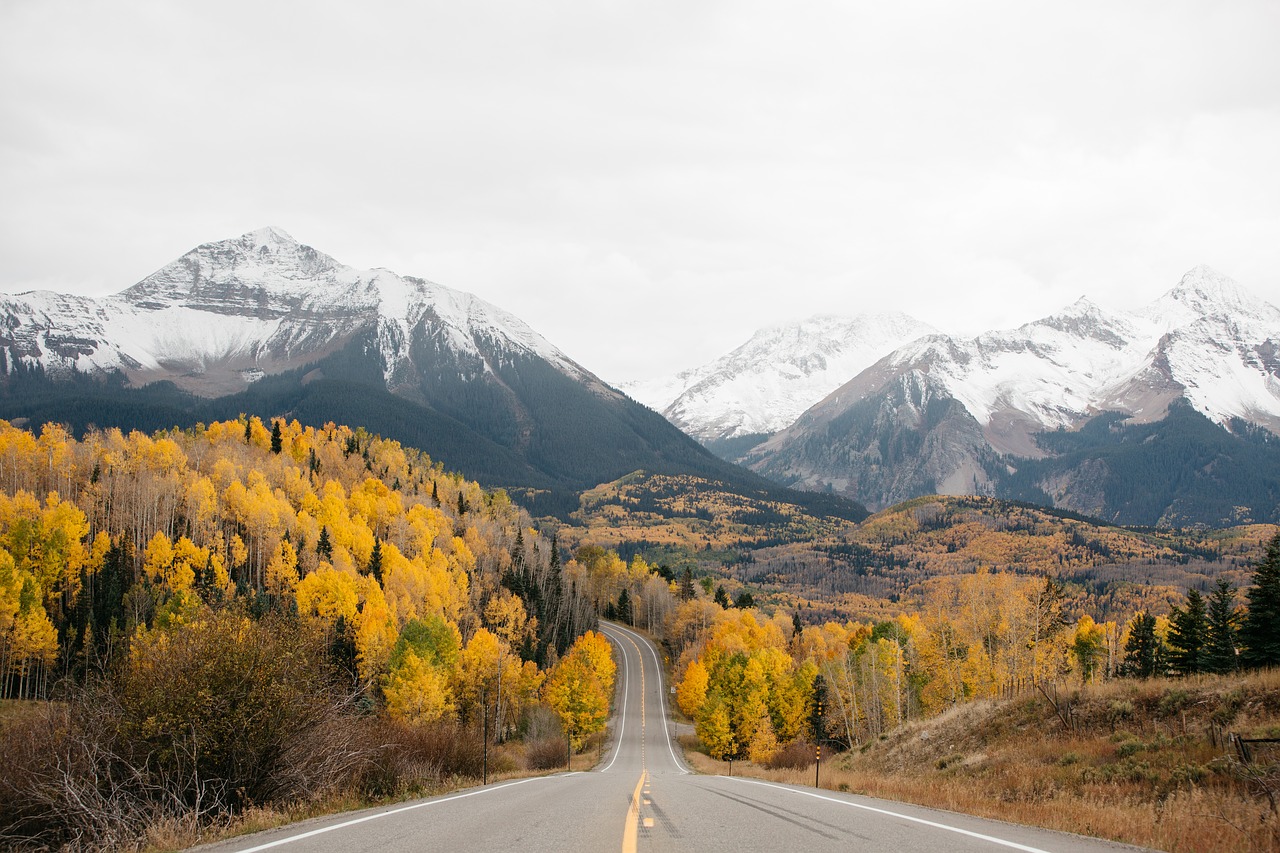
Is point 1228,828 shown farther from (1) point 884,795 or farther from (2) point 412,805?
(2) point 412,805

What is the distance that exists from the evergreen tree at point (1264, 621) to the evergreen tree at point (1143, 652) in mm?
18682

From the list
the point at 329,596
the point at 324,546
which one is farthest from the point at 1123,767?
the point at 324,546

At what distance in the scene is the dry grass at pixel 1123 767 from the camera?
13.9 m

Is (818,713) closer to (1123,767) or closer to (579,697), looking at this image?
(579,697)

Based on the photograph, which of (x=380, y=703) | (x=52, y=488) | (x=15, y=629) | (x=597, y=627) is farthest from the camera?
(x=597, y=627)

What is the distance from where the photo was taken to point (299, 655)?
1958 cm

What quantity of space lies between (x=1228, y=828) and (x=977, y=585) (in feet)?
206

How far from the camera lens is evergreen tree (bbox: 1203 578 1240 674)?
39.8 m

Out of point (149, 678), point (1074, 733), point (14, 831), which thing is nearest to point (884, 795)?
point (1074, 733)

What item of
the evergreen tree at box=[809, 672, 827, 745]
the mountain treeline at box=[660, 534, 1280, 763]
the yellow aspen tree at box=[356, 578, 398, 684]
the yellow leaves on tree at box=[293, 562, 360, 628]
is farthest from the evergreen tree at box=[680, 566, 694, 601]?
the yellow leaves on tree at box=[293, 562, 360, 628]

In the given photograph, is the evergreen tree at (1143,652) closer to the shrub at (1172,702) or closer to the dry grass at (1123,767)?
the dry grass at (1123,767)

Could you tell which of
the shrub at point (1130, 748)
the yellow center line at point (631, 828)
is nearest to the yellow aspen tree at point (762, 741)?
the shrub at point (1130, 748)

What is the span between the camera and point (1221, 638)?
41.7 m

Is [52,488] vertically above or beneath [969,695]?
above
